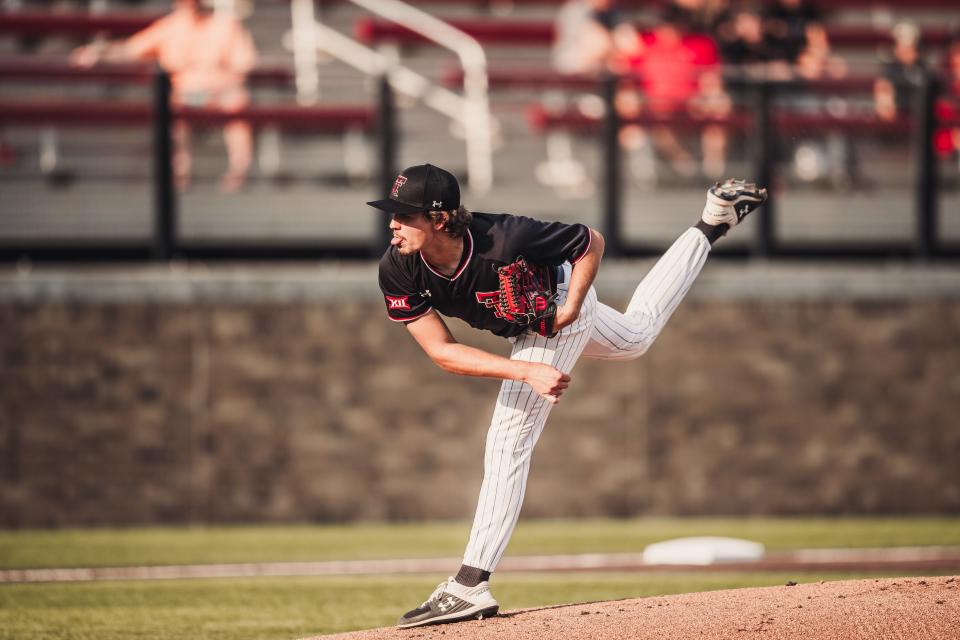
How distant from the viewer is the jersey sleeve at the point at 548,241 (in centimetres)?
580

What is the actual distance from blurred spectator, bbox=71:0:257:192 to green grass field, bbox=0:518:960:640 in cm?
271

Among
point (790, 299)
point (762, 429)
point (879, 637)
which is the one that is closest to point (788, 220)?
point (790, 299)

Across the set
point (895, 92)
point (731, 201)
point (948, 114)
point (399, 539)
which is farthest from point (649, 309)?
point (948, 114)

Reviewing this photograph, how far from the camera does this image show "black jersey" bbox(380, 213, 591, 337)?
5.73 m

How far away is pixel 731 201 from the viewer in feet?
22.5

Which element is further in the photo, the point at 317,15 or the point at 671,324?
the point at 317,15

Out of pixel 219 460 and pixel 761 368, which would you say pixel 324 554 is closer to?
pixel 219 460

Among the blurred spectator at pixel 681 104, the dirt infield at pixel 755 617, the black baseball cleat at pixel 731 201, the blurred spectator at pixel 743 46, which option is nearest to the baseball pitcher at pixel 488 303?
the dirt infield at pixel 755 617

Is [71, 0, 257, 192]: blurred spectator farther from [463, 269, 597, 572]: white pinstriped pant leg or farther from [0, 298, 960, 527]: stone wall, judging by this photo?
[463, 269, 597, 572]: white pinstriped pant leg

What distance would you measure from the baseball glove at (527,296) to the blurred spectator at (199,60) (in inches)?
206

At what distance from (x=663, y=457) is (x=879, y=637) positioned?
577 cm

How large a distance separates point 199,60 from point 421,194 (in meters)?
7.20

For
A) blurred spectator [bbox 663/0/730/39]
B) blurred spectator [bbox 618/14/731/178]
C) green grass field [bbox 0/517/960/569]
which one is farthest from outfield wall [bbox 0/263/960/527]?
blurred spectator [bbox 663/0/730/39]

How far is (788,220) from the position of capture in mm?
11102
